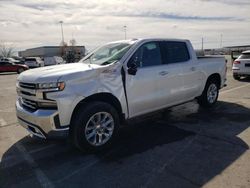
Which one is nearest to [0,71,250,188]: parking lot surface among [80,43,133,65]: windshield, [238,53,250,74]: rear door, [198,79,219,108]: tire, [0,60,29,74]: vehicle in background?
[198,79,219,108]: tire

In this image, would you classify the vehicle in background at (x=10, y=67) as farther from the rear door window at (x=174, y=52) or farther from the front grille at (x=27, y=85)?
the front grille at (x=27, y=85)

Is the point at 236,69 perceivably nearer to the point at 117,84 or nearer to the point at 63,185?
the point at 117,84

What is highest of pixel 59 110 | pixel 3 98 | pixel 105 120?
pixel 59 110

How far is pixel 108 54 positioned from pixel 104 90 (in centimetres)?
109

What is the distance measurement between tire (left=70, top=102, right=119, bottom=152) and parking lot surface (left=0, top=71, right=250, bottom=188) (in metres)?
0.20

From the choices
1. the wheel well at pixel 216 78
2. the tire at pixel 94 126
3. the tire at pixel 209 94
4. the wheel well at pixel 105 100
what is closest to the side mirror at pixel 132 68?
the wheel well at pixel 105 100

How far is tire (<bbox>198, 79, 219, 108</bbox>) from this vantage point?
7012 mm

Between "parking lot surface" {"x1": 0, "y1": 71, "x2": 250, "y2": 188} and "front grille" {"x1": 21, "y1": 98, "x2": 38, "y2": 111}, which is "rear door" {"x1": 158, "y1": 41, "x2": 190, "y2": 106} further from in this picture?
"front grille" {"x1": 21, "y1": 98, "x2": 38, "y2": 111}

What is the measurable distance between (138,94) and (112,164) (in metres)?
1.46

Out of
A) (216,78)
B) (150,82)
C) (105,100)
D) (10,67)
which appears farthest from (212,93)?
(10,67)

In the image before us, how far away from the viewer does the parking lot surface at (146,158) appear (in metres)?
3.46

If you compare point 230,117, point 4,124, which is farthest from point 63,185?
point 230,117

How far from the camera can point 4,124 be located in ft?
20.7

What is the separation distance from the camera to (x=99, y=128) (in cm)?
439
